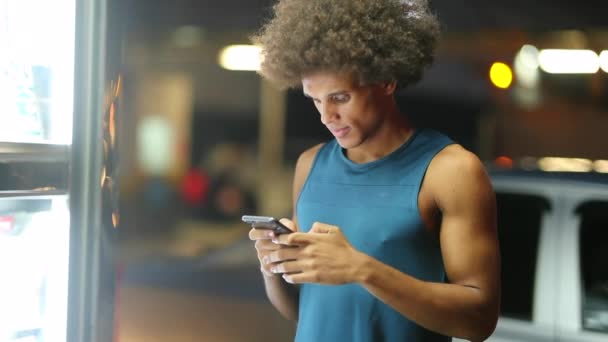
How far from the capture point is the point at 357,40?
1.31 m

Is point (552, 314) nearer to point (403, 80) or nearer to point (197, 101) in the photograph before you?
point (403, 80)

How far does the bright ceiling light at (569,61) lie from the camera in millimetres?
5250

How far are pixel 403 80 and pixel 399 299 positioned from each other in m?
0.38

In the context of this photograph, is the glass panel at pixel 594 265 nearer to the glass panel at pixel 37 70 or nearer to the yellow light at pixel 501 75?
the glass panel at pixel 37 70

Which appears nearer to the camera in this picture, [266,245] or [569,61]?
[266,245]

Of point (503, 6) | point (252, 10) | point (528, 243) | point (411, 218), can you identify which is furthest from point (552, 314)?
point (252, 10)

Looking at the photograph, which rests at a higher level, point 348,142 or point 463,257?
point 348,142

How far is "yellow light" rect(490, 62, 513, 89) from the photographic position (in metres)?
7.00

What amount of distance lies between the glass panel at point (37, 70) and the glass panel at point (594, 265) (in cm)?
134

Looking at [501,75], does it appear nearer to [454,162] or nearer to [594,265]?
[594,265]

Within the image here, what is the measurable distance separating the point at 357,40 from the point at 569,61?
5.05 metres

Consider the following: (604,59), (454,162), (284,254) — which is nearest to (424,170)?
(454,162)

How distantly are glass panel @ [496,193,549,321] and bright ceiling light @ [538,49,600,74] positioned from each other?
3196 mm

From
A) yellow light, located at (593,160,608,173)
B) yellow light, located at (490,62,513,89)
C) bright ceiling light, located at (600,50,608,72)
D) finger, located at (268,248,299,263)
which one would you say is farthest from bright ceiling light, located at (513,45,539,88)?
finger, located at (268,248,299,263)
